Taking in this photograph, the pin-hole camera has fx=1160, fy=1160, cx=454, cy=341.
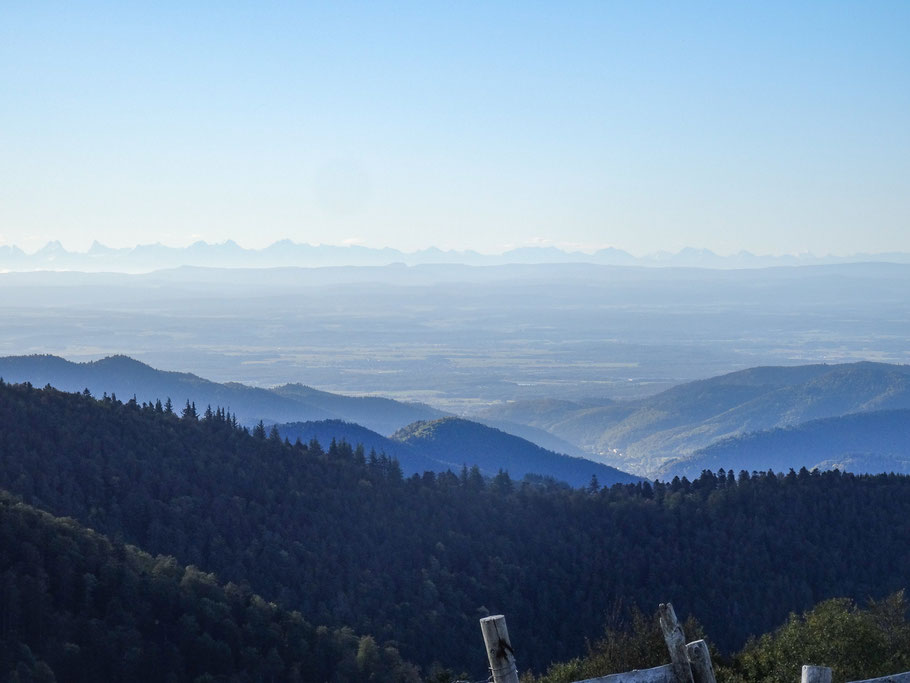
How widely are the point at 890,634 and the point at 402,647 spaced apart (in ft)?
140

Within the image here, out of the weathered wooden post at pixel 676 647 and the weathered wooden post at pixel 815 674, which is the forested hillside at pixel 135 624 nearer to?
the weathered wooden post at pixel 676 647

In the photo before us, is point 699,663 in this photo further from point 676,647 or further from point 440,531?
point 440,531

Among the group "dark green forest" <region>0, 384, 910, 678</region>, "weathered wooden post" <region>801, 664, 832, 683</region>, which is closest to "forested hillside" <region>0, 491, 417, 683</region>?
"dark green forest" <region>0, 384, 910, 678</region>

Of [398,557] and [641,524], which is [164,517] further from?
[641,524]

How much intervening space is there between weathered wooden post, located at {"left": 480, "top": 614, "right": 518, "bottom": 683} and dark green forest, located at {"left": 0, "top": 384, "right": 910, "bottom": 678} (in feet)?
203

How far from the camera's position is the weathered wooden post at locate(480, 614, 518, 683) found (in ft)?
46.8

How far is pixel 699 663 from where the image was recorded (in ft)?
49.8

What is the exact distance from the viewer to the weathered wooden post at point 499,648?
1426 cm

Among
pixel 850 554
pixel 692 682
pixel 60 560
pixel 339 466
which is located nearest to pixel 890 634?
pixel 692 682

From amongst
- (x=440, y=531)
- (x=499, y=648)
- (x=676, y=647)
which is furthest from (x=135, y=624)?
(x=676, y=647)

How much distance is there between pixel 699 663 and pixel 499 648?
2.81m

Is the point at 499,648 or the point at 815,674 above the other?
the point at 499,648

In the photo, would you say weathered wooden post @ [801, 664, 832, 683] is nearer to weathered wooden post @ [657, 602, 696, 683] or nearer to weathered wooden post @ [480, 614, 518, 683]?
weathered wooden post @ [657, 602, 696, 683]

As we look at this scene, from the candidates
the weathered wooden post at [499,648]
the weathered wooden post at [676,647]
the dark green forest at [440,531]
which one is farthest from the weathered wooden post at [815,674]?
the dark green forest at [440,531]
